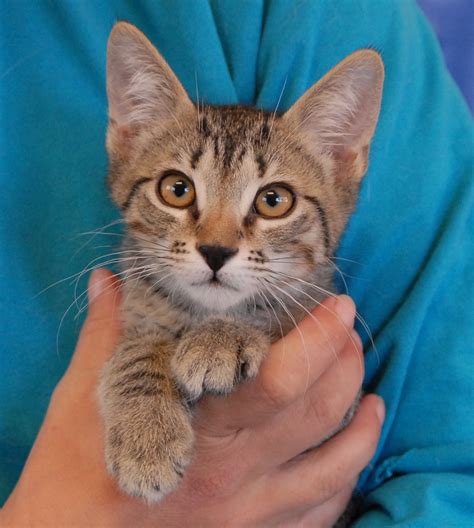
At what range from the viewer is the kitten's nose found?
2.63 ft

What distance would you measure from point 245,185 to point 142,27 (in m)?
0.55

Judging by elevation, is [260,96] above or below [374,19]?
below

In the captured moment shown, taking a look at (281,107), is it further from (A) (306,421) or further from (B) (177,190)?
(A) (306,421)

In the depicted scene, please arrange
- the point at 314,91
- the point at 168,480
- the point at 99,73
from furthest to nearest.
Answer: the point at 99,73
the point at 314,91
the point at 168,480

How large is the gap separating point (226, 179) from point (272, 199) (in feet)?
0.31

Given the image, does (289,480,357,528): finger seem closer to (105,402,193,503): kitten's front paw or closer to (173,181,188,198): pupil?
(105,402,193,503): kitten's front paw

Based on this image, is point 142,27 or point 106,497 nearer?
point 106,497

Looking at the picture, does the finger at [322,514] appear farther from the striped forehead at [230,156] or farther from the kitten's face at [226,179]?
the striped forehead at [230,156]

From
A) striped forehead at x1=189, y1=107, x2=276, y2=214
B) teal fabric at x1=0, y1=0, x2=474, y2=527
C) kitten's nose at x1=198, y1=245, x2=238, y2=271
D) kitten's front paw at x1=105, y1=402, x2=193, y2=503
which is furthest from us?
teal fabric at x1=0, y1=0, x2=474, y2=527

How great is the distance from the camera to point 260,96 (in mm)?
1177

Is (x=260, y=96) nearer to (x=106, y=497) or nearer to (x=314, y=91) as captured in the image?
(x=314, y=91)

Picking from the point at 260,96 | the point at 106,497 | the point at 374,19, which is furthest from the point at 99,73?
the point at 106,497

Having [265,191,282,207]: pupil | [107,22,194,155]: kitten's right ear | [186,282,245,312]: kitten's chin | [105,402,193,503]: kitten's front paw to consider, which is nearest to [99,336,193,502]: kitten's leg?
[105,402,193,503]: kitten's front paw

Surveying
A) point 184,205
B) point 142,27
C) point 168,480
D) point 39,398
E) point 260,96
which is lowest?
point 39,398
